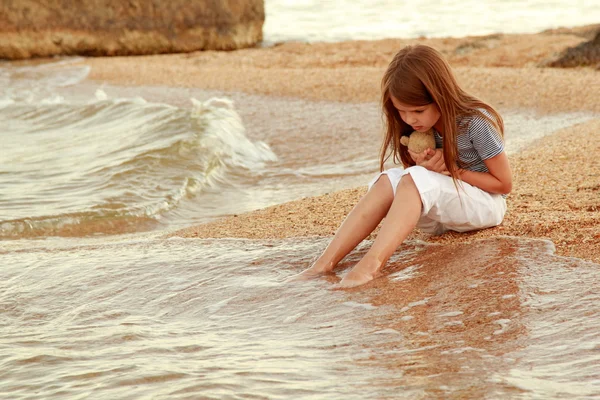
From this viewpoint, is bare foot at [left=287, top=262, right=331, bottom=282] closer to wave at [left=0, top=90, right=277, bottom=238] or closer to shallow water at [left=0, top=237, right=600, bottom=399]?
shallow water at [left=0, top=237, right=600, bottom=399]

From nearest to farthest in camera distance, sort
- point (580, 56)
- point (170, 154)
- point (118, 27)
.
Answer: point (170, 154) < point (580, 56) < point (118, 27)

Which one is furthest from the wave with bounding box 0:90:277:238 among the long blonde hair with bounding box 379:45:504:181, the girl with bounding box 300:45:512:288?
the long blonde hair with bounding box 379:45:504:181

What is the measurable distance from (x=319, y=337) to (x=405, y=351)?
41cm

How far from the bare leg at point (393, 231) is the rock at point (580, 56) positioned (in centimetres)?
920

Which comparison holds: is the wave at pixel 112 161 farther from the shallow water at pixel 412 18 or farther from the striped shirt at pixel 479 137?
the shallow water at pixel 412 18

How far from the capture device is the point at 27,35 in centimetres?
1667

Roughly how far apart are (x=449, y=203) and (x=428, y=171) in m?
0.22

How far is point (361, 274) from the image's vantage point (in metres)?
3.84

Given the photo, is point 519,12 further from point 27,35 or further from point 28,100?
point 28,100

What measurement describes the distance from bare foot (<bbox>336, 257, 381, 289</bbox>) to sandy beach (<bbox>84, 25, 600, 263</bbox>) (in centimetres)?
61

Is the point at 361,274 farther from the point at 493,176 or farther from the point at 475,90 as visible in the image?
the point at 475,90

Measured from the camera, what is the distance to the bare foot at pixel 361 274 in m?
3.80

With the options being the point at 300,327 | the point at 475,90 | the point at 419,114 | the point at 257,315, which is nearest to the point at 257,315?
the point at 257,315

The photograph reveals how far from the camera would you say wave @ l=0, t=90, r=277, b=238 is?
21.9 ft
